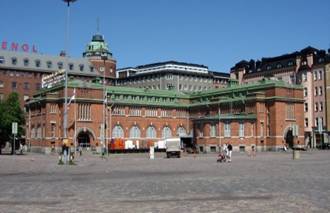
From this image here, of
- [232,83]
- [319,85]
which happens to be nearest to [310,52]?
[319,85]

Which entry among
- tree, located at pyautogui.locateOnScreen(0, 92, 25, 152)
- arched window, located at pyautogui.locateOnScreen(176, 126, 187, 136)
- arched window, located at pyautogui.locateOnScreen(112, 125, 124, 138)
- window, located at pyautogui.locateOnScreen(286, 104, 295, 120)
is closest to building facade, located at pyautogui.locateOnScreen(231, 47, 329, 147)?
window, located at pyautogui.locateOnScreen(286, 104, 295, 120)

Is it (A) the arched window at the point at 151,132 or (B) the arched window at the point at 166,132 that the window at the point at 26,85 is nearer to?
(A) the arched window at the point at 151,132

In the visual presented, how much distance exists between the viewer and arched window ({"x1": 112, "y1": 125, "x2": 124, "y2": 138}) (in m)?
116

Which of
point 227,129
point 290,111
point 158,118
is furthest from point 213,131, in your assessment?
point 290,111

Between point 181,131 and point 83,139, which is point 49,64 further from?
point 181,131

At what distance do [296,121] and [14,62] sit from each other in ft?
254

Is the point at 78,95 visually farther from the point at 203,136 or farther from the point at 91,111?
the point at 203,136

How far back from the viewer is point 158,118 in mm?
124562

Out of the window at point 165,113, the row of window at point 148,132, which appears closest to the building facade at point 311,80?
the row of window at point 148,132

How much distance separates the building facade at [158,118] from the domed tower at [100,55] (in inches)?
1348

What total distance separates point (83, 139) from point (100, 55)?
5154 cm

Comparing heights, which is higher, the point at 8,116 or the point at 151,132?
the point at 8,116

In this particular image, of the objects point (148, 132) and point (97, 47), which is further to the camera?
point (97, 47)

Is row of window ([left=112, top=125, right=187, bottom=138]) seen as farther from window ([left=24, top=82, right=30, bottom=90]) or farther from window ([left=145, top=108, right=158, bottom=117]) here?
window ([left=24, top=82, right=30, bottom=90])
